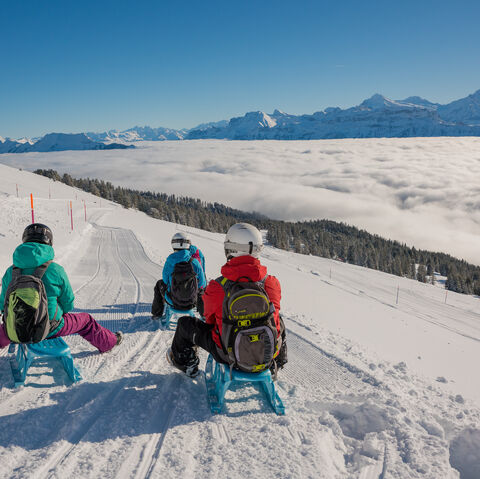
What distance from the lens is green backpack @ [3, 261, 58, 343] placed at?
140 inches

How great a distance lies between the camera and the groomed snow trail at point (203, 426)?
2.91 m

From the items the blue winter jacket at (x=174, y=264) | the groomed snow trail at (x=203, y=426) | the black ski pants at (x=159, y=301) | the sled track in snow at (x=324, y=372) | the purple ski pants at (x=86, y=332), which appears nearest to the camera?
the groomed snow trail at (x=203, y=426)

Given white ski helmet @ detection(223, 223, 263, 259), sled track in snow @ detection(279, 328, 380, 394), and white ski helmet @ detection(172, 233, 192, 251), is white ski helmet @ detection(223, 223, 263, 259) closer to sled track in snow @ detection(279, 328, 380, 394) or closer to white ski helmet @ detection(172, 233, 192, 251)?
sled track in snow @ detection(279, 328, 380, 394)

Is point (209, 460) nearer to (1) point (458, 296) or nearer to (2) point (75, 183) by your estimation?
(1) point (458, 296)

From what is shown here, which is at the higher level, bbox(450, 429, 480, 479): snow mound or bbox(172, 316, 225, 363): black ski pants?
bbox(172, 316, 225, 363): black ski pants

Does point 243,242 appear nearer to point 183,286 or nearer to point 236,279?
point 236,279

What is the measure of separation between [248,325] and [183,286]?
2.99 meters

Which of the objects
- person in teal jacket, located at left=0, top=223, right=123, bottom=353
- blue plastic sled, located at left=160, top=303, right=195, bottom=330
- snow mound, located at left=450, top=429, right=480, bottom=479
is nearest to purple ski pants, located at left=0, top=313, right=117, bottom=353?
person in teal jacket, located at left=0, top=223, right=123, bottom=353

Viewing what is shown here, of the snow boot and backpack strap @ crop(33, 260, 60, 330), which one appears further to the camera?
the snow boot

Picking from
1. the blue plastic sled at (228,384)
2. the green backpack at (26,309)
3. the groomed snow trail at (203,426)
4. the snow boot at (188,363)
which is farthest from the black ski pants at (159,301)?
the green backpack at (26,309)

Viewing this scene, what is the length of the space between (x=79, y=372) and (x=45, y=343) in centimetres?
58

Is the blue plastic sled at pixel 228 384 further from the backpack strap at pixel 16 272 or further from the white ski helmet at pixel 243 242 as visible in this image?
the backpack strap at pixel 16 272

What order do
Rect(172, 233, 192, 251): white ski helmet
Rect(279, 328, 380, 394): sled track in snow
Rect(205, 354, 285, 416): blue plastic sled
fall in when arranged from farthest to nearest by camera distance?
Rect(172, 233, 192, 251): white ski helmet < Rect(279, 328, 380, 394): sled track in snow < Rect(205, 354, 285, 416): blue plastic sled

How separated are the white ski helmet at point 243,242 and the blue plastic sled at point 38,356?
246 centimetres
